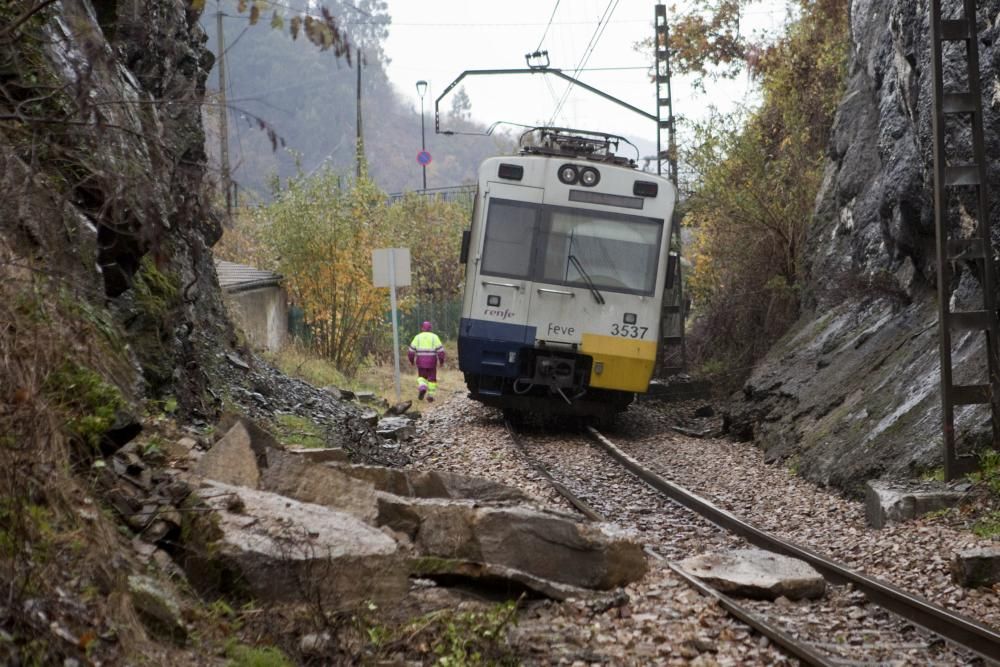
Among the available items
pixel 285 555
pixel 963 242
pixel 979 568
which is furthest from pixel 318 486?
pixel 963 242

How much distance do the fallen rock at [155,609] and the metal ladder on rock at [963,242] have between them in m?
6.70

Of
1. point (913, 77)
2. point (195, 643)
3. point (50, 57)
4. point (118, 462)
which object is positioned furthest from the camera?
point (913, 77)

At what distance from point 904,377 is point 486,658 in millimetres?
7713

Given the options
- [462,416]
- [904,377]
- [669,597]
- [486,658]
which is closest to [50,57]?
[486,658]

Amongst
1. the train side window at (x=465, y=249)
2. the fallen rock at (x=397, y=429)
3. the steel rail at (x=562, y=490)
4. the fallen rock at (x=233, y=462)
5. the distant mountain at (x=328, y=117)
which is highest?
the distant mountain at (x=328, y=117)

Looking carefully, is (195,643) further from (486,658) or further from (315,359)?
(315,359)

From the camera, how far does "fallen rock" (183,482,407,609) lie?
5.06 meters

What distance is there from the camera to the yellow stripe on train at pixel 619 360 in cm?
1409

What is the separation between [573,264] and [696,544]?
6.41 m

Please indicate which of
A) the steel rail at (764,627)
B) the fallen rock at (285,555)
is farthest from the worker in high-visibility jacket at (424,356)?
the fallen rock at (285,555)

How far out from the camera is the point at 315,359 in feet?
76.2

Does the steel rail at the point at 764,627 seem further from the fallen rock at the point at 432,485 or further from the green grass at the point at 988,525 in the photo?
the green grass at the point at 988,525

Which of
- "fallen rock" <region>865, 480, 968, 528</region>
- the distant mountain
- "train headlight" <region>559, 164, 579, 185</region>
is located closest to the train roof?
"train headlight" <region>559, 164, 579, 185</region>

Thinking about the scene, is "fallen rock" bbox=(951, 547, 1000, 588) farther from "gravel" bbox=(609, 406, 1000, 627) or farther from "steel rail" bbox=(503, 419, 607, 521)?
"steel rail" bbox=(503, 419, 607, 521)
